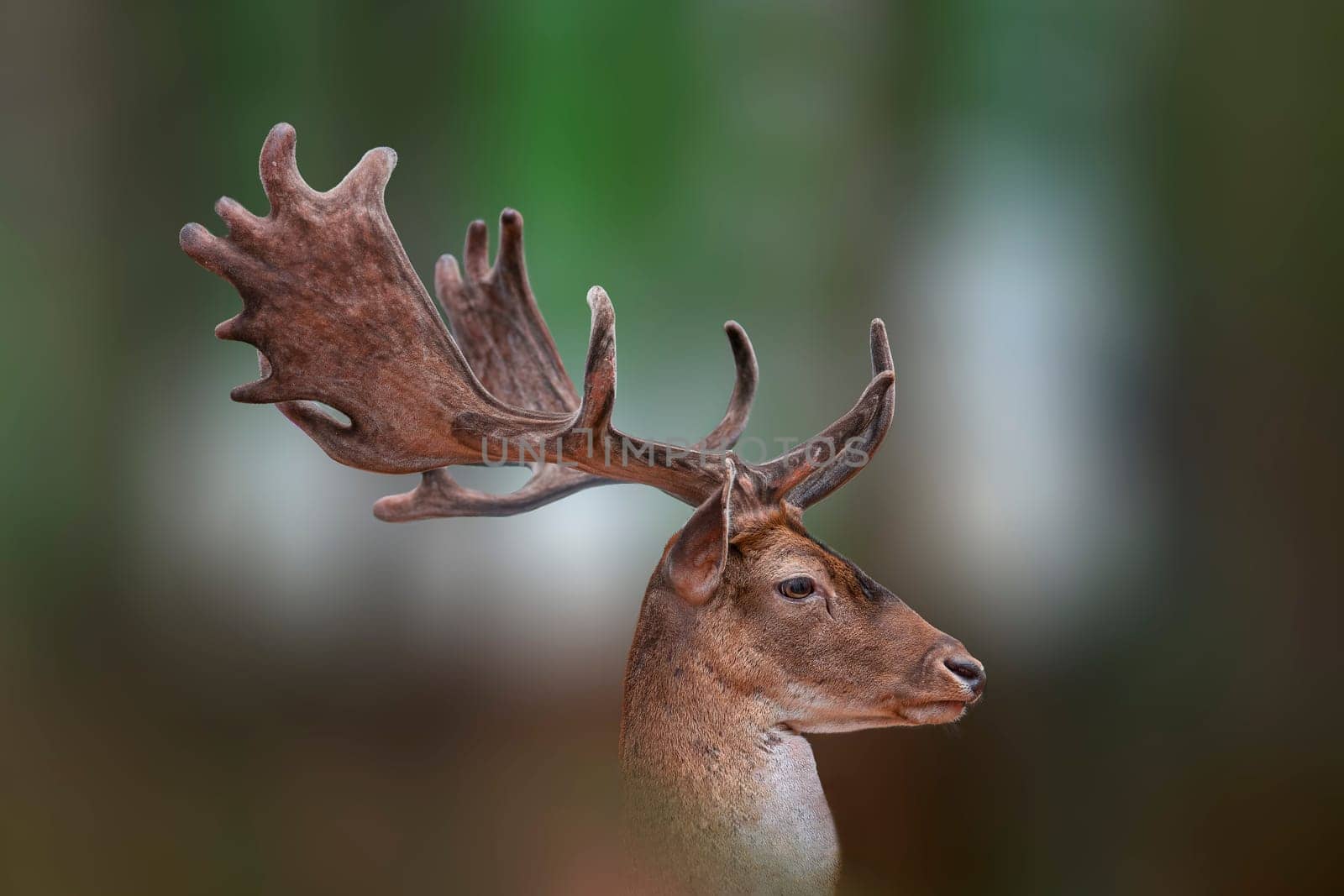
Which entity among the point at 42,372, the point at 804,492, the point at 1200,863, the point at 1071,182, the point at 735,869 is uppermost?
the point at 1071,182

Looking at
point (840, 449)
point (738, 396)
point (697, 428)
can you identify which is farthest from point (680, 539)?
point (697, 428)

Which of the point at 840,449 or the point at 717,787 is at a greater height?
the point at 840,449

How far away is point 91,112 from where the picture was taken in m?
1.88

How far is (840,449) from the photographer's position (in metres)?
1.25

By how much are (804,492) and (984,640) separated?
1.02 meters

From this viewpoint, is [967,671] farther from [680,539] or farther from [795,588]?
[680,539]

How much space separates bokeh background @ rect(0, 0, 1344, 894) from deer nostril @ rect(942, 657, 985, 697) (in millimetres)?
847

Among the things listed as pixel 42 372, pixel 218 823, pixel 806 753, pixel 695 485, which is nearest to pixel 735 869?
pixel 806 753

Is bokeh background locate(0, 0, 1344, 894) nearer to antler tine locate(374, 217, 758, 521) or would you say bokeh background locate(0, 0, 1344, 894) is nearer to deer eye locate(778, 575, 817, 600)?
antler tine locate(374, 217, 758, 521)

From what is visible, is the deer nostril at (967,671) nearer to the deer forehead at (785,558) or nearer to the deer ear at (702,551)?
the deer forehead at (785,558)

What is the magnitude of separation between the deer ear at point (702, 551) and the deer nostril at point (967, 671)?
245 mm

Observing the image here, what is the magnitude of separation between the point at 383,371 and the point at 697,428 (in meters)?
1.02

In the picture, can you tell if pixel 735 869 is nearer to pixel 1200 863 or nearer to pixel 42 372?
pixel 1200 863

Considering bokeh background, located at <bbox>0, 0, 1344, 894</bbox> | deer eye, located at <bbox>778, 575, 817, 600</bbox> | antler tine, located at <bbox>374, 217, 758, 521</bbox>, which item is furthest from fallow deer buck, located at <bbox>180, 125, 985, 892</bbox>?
bokeh background, located at <bbox>0, 0, 1344, 894</bbox>
